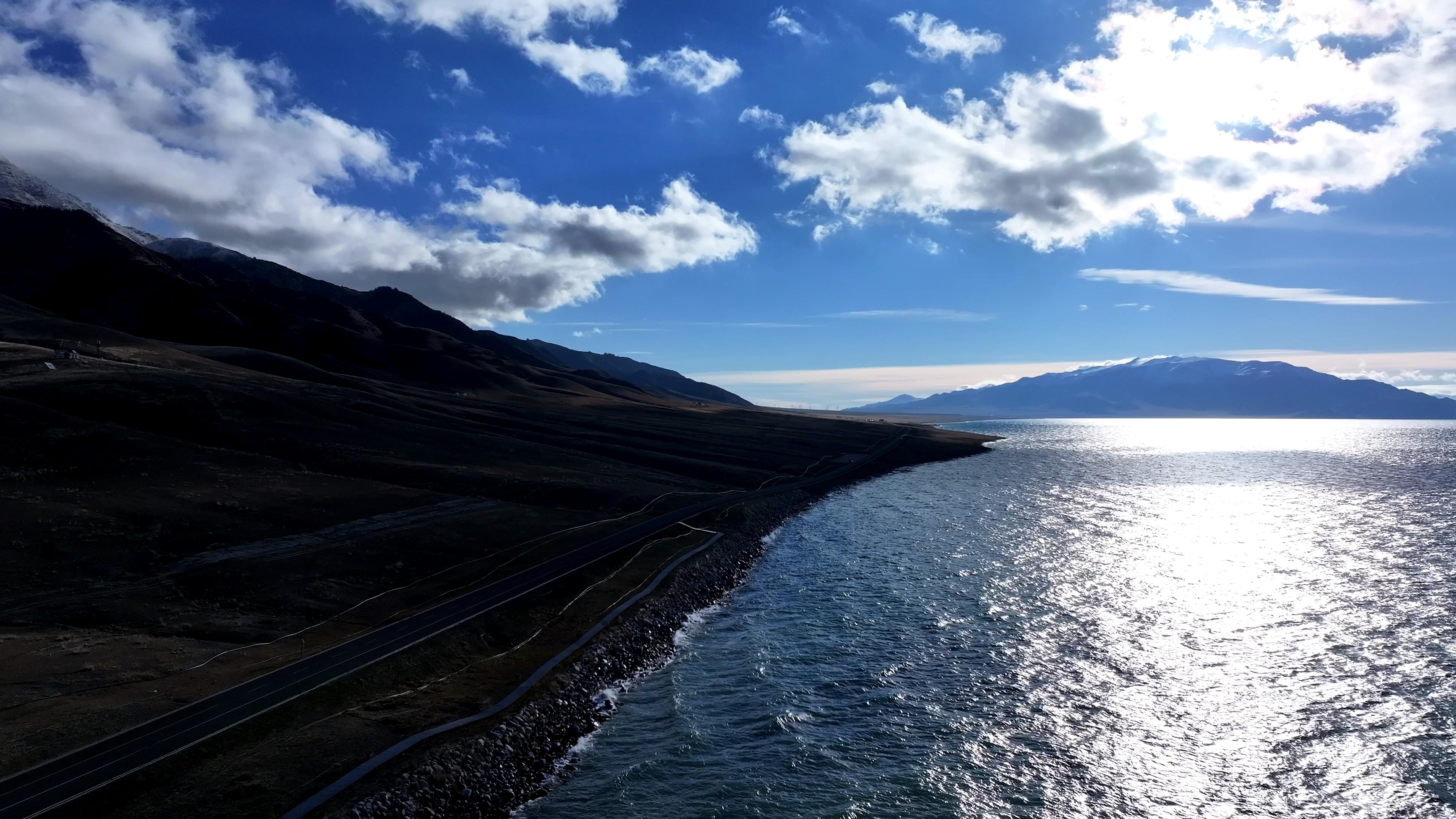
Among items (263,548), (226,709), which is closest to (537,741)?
(226,709)

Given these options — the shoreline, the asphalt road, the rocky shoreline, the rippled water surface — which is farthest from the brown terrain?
the rippled water surface

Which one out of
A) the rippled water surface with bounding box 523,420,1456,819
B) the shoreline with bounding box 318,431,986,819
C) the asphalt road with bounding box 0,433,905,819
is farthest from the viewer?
the rippled water surface with bounding box 523,420,1456,819

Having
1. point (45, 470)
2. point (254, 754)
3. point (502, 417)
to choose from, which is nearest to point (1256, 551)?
point (254, 754)

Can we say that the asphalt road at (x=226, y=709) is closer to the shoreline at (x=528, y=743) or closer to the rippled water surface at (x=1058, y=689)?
the shoreline at (x=528, y=743)

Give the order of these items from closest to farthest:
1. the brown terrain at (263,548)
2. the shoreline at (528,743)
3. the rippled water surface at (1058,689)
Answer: the shoreline at (528,743) → the rippled water surface at (1058,689) → the brown terrain at (263,548)

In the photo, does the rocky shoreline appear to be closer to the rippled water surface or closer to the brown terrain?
the rippled water surface

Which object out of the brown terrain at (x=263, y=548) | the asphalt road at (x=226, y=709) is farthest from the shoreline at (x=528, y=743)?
the asphalt road at (x=226, y=709)
